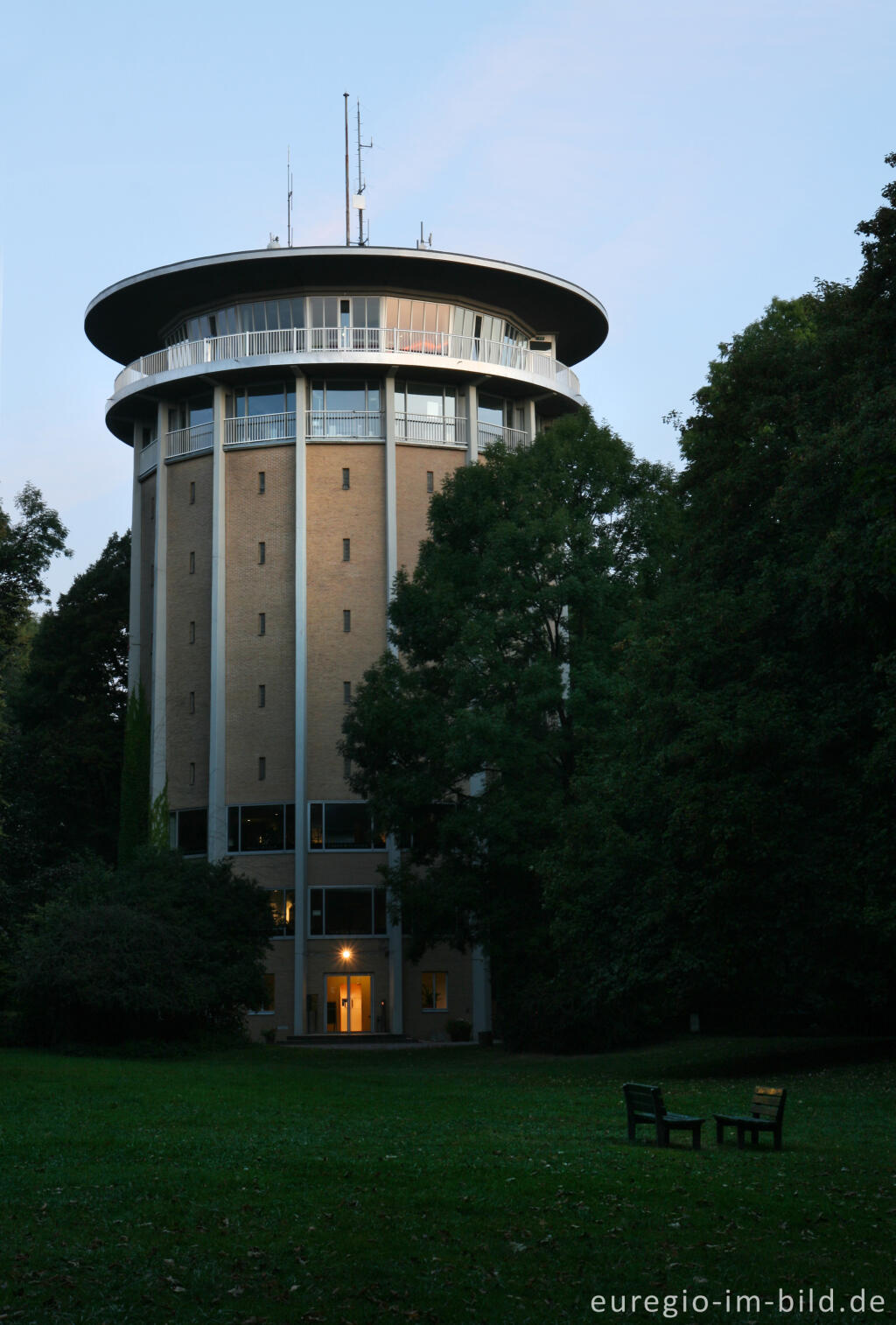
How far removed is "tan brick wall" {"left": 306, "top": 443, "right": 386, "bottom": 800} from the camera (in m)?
50.6

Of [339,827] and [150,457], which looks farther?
[150,457]

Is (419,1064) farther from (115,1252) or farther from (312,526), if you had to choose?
(115,1252)

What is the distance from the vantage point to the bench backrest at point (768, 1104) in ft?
51.9

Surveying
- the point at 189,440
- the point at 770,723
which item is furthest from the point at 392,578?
the point at 770,723

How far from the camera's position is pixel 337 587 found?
51.2 m

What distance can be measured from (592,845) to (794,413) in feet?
31.5

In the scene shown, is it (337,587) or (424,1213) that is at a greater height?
(337,587)

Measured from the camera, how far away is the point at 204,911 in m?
42.6

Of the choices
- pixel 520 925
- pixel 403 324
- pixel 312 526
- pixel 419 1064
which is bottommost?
pixel 419 1064

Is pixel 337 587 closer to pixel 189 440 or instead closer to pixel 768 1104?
pixel 189 440

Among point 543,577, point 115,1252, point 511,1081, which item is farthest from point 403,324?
point 115,1252

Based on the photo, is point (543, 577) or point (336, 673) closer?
point (543, 577)

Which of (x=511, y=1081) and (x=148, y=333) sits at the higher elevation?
(x=148, y=333)

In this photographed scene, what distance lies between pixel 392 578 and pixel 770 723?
27.3 metres
